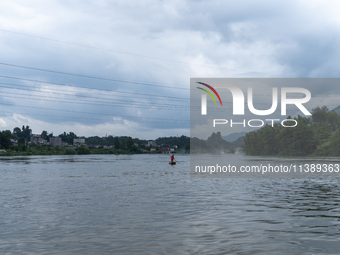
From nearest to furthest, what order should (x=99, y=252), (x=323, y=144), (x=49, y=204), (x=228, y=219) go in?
(x=99, y=252) < (x=228, y=219) < (x=49, y=204) < (x=323, y=144)

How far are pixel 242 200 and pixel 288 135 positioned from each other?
548 feet

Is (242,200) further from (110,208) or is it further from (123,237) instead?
(123,237)

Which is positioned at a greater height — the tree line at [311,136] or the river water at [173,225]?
the tree line at [311,136]

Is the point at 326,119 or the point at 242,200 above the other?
the point at 326,119

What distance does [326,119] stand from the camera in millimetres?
186250

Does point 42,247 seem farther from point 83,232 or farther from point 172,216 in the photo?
point 172,216

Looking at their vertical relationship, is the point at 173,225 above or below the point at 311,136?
below

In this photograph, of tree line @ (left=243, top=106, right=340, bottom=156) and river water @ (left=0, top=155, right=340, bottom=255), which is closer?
river water @ (left=0, top=155, right=340, bottom=255)

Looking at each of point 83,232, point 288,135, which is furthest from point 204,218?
point 288,135

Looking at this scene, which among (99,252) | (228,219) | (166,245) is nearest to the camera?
(99,252)

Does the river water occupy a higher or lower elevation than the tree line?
lower

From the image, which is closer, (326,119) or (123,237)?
(123,237)

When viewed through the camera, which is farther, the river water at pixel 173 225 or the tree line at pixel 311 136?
the tree line at pixel 311 136

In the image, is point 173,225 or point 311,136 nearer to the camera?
point 173,225
